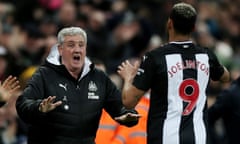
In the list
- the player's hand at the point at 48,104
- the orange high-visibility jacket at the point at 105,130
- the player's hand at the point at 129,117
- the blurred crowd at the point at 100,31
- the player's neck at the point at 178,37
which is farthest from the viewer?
the blurred crowd at the point at 100,31

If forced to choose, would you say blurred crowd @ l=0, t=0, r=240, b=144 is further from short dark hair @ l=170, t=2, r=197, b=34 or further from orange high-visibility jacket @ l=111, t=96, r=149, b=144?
short dark hair @ l=170, t=2, r=197, b=34

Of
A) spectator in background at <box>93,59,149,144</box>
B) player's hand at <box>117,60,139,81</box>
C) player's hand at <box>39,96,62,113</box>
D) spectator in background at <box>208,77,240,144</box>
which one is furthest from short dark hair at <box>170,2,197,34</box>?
spectator in background at <box>208,77,240,144</box>

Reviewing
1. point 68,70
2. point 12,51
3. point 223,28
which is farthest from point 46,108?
point 223,28

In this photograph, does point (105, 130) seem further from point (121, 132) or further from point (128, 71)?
point (128, 71)

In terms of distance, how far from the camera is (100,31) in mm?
17672

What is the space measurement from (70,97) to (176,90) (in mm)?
1145

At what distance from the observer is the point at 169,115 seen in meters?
10.0

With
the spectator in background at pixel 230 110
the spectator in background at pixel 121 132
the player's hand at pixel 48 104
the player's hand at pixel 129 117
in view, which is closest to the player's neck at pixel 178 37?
the player's hand at pixel 129 117

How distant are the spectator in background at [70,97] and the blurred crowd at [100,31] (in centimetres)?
324

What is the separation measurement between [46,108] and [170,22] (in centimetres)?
154

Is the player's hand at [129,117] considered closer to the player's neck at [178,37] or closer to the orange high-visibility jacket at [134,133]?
the player's neck at [178,37]

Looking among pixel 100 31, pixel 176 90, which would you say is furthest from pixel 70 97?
pixel 100 31

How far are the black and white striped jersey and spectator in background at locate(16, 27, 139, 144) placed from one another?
0.33 meters

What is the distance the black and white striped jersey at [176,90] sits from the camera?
994 centimetres
